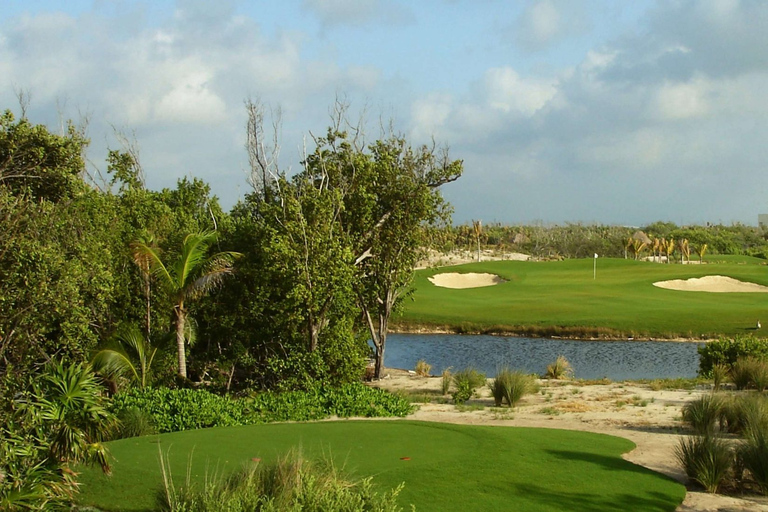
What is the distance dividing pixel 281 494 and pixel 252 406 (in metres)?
10.0

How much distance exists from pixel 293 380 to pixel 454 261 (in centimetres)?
6982

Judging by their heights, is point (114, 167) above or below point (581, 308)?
above

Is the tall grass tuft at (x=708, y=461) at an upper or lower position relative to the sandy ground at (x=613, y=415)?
upper

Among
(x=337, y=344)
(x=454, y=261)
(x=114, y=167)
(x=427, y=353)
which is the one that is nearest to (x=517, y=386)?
(x=337, y=344)

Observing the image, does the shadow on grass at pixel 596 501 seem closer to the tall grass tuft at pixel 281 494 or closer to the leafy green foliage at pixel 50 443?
the tall grass tuft at pixel 281 494

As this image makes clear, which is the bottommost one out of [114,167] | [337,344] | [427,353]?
[427,353]

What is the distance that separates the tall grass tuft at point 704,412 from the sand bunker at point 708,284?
4702 cm

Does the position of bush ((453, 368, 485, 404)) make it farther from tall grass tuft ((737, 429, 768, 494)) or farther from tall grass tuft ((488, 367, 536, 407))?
tall grass tuft ((737, 429, 768, 494))

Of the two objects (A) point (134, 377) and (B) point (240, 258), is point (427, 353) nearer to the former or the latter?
(B) point (240, 258)

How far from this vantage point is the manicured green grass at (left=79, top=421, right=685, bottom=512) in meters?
9.27

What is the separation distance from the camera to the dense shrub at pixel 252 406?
15.8m

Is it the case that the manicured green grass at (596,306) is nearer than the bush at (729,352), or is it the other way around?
the bush at (729,352)

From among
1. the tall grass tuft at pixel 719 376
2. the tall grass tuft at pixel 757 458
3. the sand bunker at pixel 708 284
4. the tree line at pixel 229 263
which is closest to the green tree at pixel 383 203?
the tree line at pixel 229 263

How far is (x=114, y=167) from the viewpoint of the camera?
33.4m
